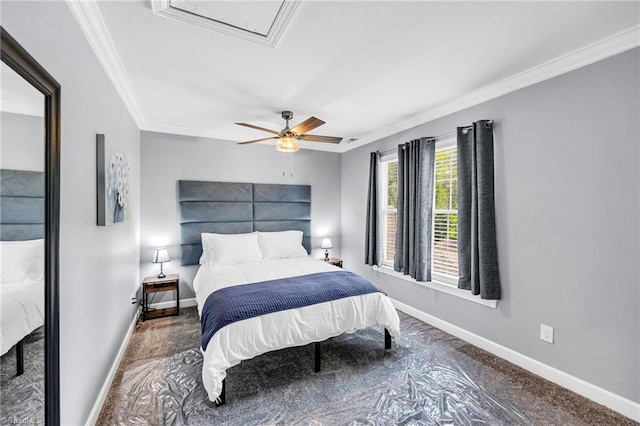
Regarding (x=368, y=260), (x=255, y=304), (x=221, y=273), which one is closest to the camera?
(x=255, y=304)

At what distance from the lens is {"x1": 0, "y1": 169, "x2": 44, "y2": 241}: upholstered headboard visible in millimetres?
927

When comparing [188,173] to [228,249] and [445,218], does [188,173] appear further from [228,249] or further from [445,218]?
[445,218]

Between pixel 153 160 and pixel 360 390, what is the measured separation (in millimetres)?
3719

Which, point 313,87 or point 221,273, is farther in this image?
point 221,273

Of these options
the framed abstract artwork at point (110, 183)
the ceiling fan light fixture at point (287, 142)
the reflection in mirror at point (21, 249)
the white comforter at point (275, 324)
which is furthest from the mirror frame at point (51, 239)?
the ceiling fan light fixture at point (287, 142)

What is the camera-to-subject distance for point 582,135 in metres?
2.19

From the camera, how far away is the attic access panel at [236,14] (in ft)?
5.32

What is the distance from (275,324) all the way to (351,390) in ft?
2.55

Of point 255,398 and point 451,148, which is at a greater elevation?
point 451,148

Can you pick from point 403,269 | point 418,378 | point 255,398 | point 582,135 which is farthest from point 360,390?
point 582,135

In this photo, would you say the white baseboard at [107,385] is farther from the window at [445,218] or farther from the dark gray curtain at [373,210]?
the window at [445,218]

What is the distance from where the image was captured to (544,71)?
2365 millimetres

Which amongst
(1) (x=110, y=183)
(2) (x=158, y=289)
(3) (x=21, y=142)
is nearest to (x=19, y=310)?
(3) (x=21, y=142)

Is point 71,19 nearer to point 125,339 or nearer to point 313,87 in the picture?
point 313,87
